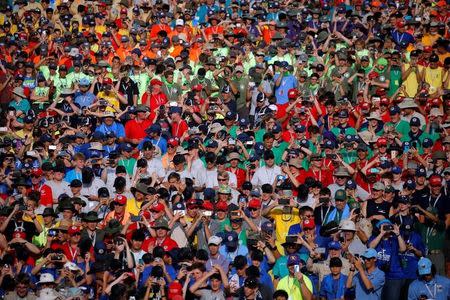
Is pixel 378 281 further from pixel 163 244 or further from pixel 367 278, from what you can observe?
pixel 163 244

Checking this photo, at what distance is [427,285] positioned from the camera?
1797cm

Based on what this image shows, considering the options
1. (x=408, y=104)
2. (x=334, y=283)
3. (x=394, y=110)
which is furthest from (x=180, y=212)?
(x=408, y=104)

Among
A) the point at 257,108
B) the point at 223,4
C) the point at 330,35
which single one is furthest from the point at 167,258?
the point at 223,4

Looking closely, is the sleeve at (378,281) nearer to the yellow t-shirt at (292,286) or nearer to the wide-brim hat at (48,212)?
the yellow t-shirt at (292,286)

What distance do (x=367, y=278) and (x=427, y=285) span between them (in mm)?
924

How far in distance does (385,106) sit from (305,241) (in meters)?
6.59

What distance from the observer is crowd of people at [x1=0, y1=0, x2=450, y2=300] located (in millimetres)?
18453

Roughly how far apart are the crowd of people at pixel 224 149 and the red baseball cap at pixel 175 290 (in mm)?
47

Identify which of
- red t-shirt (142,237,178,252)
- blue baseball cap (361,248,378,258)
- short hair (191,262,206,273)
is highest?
blue baseball cap (361,248,378,258)

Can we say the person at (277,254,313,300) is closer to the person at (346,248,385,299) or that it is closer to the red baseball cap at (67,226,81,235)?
the person at (346,248,385,299)

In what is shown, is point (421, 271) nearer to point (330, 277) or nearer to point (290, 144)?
point (330, 277)

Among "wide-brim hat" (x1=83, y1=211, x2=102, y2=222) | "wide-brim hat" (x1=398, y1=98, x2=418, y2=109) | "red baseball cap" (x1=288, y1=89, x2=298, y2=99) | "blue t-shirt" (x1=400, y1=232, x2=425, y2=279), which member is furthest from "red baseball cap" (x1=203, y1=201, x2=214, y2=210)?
"wide-brim hat" (x1=398, y1=98, x2=418, y2=109)

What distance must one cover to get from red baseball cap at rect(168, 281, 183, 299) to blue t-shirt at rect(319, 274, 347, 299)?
220 cm

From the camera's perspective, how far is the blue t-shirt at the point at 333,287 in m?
18.0
